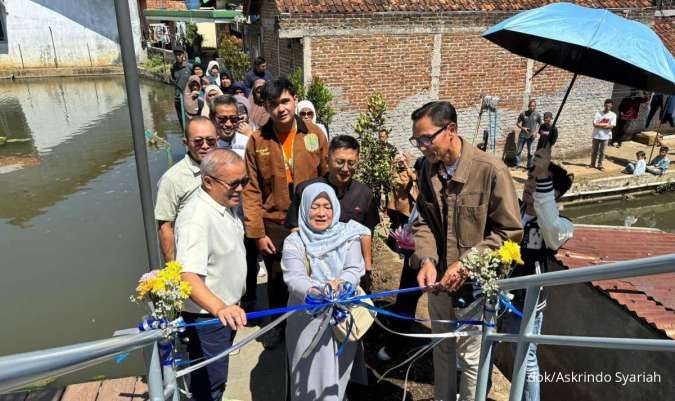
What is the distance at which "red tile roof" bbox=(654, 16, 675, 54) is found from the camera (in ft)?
47.4

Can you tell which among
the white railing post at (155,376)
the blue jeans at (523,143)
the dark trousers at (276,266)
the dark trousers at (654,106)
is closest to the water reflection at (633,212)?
the blue jeans at (523,143)

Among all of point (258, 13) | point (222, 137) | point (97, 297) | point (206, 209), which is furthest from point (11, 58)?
point (206, 209)

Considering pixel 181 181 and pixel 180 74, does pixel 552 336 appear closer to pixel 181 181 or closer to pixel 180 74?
pixel 181 181

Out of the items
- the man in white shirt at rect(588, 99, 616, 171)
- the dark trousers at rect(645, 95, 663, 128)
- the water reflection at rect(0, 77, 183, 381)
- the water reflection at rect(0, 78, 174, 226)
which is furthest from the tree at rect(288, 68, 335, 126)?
the dark trousers at rect(645, 95, 663, 128)

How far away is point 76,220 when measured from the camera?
8648mm

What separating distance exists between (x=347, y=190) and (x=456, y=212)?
1029 millimetres

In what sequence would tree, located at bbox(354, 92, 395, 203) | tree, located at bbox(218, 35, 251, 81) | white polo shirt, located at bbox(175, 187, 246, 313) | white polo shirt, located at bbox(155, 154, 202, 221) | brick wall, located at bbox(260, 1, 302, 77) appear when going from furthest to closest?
1. tree, located at bbox(218, 35, 251, 81)
2. brick wall, located at bbox(260, 1, 302, 77)
3. tree, located at bbox(354, 92, 395, 203)
4. white polo shirt, located at bbox(155, 154, 202, 221)
5. white polo shirt, located at bbox(175, 187, 246, 313)

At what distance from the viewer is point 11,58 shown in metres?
27.1

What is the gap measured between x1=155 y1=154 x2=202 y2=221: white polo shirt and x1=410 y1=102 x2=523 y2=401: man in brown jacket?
158 cm

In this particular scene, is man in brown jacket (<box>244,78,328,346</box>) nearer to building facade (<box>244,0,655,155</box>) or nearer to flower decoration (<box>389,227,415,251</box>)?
flower decoration (<box>389,227,415,251</box>)

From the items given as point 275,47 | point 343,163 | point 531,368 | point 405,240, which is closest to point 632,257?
point 531,368

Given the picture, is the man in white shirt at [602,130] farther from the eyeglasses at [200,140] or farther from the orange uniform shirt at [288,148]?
the eyeglasses at [200,140]

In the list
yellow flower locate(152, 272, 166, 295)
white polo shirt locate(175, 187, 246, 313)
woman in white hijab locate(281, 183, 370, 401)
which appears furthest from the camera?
woman in white hijab locate(281, 183, 370, 401)

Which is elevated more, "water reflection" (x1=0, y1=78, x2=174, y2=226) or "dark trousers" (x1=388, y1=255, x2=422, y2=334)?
"dark trousers" (x1=388, y1=255, x2=422, y2=334)
